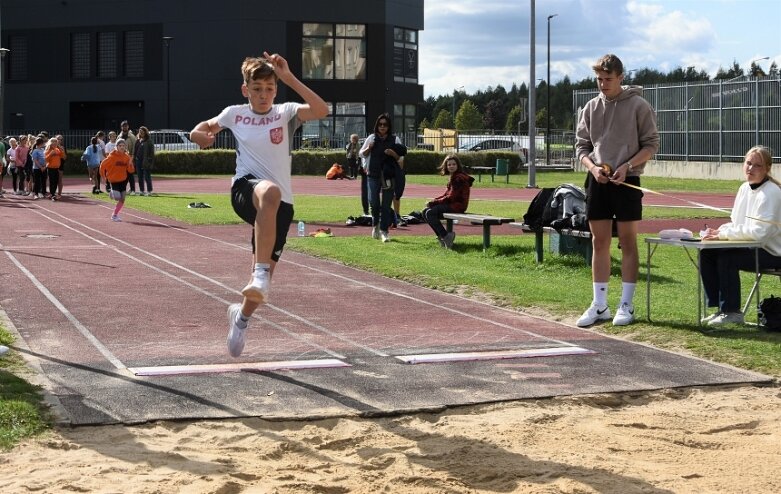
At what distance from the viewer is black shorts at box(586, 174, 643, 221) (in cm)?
1016

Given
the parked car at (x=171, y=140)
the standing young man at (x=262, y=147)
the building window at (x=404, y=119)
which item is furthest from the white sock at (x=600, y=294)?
the building window at (x=404, y=119)

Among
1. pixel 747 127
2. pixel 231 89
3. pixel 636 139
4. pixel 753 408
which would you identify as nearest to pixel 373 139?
pixel 636 139

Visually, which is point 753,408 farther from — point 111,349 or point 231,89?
point 231,89

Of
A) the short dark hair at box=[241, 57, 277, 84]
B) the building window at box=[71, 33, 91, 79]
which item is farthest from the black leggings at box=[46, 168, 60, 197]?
the building window at box=[71, 33, 91, 79]

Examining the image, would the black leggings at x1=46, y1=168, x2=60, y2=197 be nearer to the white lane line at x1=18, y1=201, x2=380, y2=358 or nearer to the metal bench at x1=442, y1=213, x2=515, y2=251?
the white lane line at x1=18, y1=201, x2=380, y2=358

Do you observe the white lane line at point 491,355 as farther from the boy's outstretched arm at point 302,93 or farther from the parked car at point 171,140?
the parked car at point 171,140

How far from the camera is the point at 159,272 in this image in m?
14.4

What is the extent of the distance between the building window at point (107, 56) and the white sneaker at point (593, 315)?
6233 cm

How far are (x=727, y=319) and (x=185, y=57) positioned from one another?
2368 inches

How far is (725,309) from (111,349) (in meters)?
5.10

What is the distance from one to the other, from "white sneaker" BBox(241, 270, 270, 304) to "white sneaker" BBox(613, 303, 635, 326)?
12.6ft

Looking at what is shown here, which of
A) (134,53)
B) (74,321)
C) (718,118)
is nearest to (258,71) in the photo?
(74,321)

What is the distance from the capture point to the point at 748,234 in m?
9.90

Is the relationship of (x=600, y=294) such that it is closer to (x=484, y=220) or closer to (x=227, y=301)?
(x=227, y=301)
